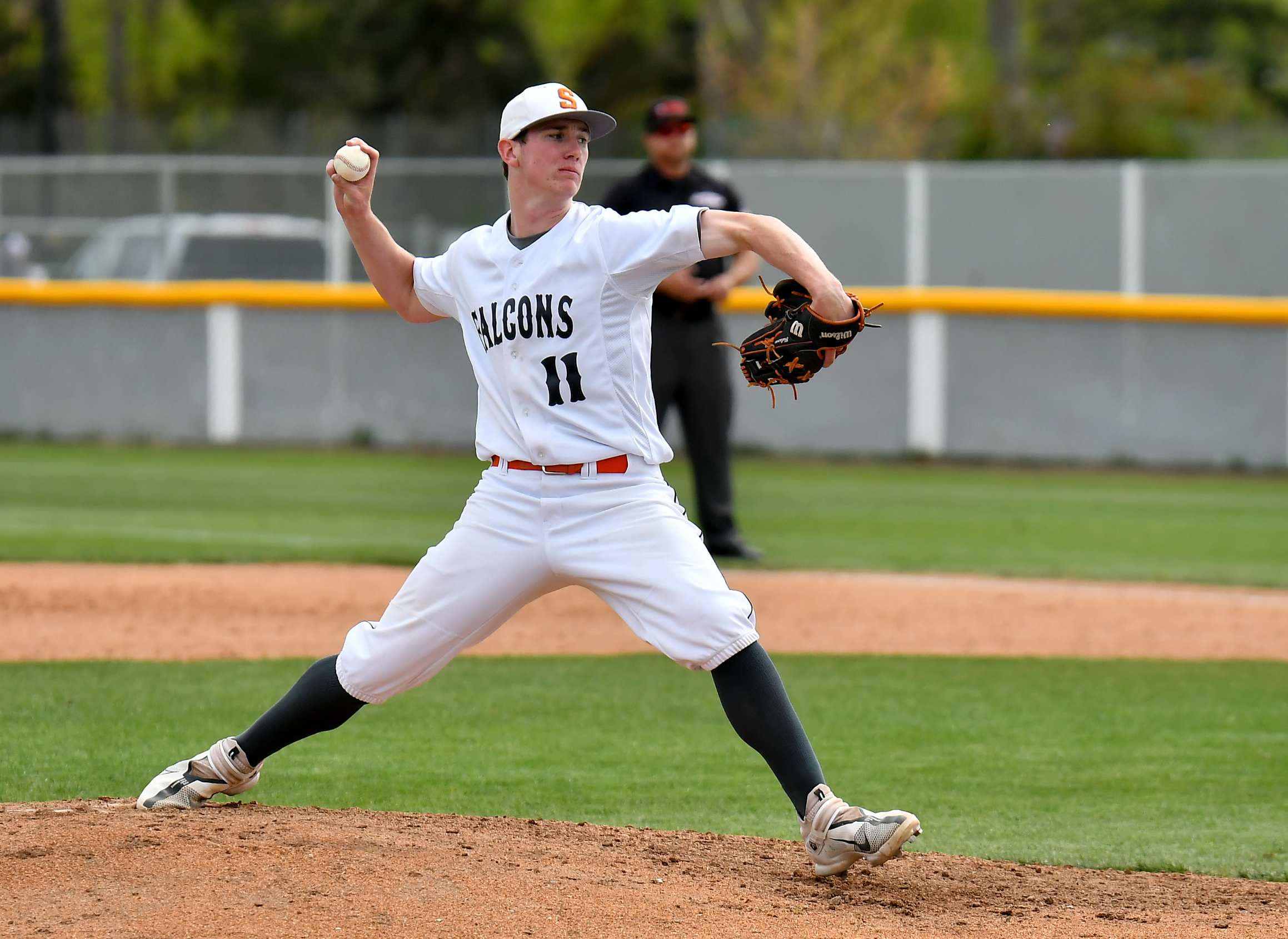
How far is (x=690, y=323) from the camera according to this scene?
8.80 meters

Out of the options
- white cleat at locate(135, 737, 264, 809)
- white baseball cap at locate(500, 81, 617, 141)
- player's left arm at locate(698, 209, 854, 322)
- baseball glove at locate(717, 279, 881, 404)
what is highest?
white baseball cap at locate(500, 81, 617, 141)

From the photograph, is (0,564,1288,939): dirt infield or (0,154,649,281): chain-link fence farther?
(0,154,649,281): chain-link fence

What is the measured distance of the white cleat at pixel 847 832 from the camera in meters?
3.91

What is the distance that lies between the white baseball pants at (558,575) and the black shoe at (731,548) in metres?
4.81

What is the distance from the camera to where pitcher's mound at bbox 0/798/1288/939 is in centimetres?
361

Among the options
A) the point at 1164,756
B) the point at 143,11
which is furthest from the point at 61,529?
the point at 143,11

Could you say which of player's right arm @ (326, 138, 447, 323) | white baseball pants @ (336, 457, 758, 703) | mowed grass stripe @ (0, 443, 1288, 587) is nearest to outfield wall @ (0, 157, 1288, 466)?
mowed grass stripe @ (0, 443, 1288, 587)

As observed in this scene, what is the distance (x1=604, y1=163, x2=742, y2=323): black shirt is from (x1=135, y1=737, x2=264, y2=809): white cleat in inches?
182

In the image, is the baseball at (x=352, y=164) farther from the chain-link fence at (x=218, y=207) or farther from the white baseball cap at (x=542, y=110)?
the chain-link fence at (x=218, y=207)

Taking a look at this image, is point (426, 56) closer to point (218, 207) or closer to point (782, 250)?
point (218, 207)

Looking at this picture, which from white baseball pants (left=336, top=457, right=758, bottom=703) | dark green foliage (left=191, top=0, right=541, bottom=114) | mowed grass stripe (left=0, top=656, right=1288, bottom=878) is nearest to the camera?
white baseball pants (left=336, top=457, right=758, bottom=703)

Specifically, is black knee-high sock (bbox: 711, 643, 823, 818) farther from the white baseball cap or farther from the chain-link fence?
the chain-link fence

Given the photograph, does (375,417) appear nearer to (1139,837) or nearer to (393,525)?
(393,525)

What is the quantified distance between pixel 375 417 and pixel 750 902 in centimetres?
1282
